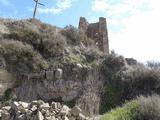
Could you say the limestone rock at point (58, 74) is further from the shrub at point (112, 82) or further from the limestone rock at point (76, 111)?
the limestone rock at point (76, 111)

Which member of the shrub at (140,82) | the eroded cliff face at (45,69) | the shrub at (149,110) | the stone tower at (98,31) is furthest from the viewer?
the stone tower at (98,31)

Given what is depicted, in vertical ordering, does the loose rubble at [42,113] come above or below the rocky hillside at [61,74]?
below

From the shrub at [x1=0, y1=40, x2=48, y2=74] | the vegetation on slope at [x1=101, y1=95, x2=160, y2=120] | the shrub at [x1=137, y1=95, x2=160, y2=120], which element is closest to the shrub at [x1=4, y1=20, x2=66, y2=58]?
the shrub at [x1=0, y1=40, x2=48, y2=74]

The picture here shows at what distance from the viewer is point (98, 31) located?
85.1 feet

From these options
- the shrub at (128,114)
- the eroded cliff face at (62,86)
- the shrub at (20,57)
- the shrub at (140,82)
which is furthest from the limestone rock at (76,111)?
the shrub at (140,82)

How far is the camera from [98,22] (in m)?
26.2

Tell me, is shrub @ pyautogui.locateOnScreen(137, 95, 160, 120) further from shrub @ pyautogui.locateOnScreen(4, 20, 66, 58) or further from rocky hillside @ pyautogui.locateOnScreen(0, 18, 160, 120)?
shrub @ pyautogui.locateOnScreen(4, 20, 66, 58)

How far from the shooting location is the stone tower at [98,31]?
83.6ft

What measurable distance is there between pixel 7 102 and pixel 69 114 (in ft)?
16.0

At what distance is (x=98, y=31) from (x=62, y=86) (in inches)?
372

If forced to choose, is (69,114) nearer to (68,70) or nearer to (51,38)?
(68,70)

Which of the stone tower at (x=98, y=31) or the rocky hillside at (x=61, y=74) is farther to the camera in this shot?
the stone tower at (x=98, y=31)

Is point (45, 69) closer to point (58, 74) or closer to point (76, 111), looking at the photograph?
point (58, 74)

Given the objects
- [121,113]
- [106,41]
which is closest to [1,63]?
[121,113]
